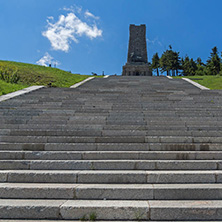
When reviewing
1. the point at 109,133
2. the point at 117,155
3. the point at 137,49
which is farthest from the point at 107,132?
the point at 137,49

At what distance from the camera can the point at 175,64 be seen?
43531 millimetres

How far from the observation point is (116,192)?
3.52 m

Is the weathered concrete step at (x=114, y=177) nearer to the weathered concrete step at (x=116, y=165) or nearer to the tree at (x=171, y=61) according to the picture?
the weathered concrete step at (x=116, y=165)

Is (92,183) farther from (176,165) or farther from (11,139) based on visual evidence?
(11,139)

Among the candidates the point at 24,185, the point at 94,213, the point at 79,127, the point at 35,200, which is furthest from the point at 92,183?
the point at 79,127

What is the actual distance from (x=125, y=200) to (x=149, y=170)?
36.8 inches

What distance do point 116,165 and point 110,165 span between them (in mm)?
127

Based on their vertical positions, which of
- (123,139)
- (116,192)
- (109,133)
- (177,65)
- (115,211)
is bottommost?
(115,211)

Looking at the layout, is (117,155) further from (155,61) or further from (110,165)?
(155,61)

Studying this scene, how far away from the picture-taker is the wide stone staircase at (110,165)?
3.17 m

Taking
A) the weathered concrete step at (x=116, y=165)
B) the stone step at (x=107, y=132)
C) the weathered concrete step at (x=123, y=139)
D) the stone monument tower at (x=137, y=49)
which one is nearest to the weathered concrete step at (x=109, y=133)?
the stone step at (x=107, y=132)

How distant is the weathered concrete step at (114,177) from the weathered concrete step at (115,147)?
85 cm

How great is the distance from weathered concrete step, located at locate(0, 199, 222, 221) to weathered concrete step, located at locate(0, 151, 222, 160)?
1.28m

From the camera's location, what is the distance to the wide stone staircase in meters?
3.17
